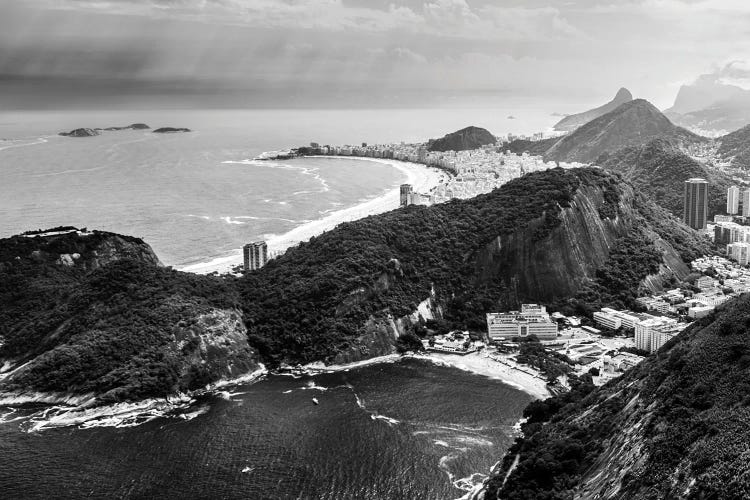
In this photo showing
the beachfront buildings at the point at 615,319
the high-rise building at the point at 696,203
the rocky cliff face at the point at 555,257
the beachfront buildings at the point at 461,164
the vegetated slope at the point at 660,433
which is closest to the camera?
the vegetated slope at the point at 660,433

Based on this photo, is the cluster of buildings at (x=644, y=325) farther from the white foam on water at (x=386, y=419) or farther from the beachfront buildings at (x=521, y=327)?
the white foam on water at (x=386, y=419)

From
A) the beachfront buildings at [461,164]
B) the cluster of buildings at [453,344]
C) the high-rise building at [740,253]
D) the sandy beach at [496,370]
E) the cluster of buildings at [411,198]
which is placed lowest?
the sandy beach at [496,370]

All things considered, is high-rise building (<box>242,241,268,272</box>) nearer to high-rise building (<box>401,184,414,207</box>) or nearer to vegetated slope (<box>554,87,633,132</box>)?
high-rise building (<box>401,184,414,207</box>)

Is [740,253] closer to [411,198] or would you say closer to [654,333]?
[654,333]

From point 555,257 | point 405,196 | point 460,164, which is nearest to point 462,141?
point 460,164

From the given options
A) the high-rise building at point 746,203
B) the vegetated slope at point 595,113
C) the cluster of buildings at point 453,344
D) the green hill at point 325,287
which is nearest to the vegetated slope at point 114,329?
the green hill at point 325,287

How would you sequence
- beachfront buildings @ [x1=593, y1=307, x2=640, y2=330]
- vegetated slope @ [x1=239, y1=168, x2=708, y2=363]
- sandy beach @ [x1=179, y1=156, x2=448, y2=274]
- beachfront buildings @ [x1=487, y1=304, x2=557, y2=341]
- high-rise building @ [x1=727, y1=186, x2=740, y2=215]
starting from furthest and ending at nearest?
high-rise building @ [x1=727, y1=186, x2=740, y2=215] < sandy beach @ [x1=179, y1=156, x2=448, y2=274] < beachfront buildings @ [x1=593, y1=307, x2=640, y2=330] < beachfront buildings @ [x1=487, y1=304, x2=557, y2=341] < vegetated slope @ [x1=239, y1=168, x2=708, y2=363]

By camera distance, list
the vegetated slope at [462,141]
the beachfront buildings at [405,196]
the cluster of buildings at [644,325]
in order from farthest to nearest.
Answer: the vegetated slope at [462,141] < the beachfront buildings at [405,196] < the cluster of buildings at [644,325]

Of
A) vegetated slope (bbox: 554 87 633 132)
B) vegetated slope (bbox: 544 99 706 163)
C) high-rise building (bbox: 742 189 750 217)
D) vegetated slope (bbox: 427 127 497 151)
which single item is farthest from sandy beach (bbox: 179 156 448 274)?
vegetated slope (bbox: 554 87 633 132)
